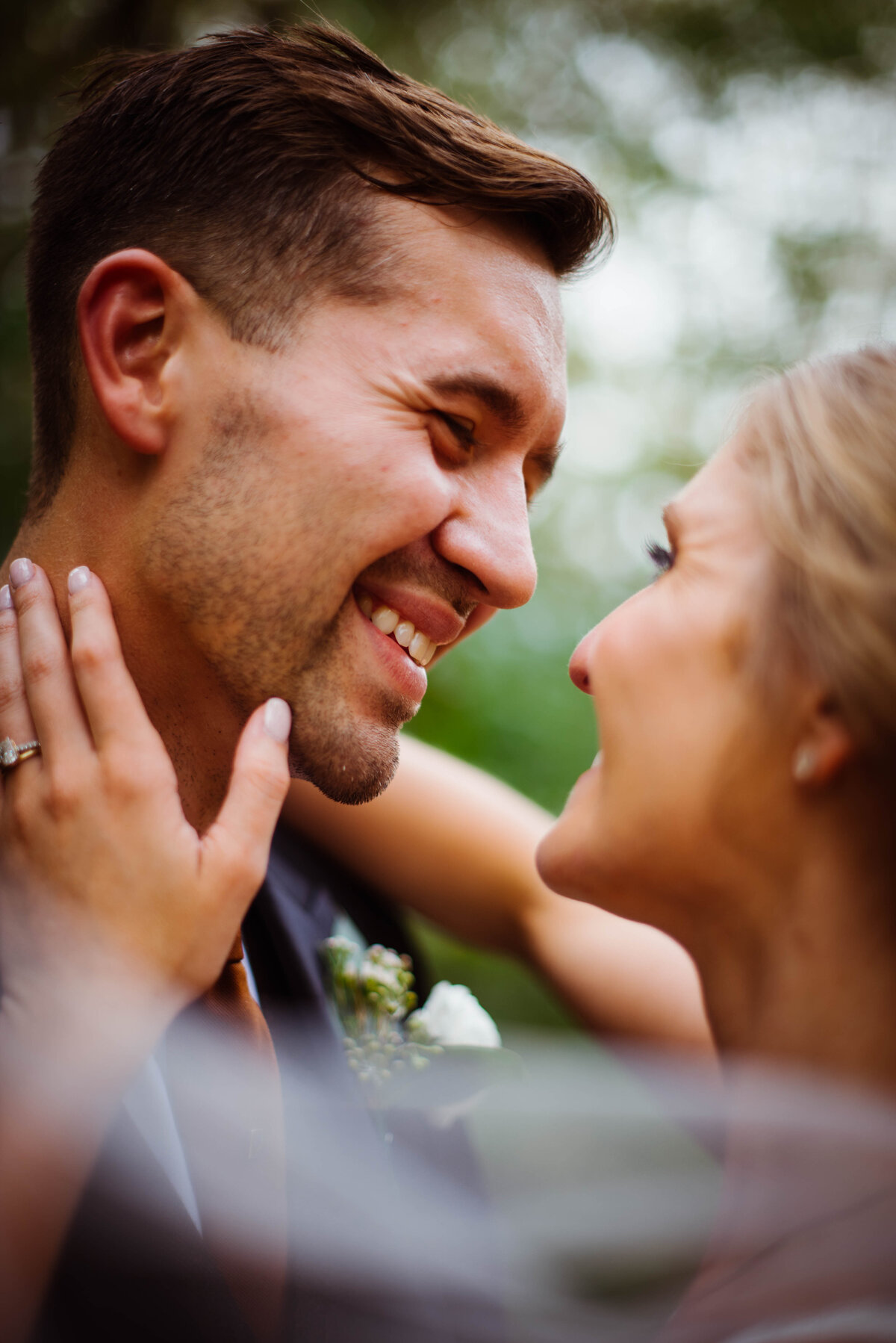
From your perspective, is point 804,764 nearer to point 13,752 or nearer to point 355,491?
point 355,491

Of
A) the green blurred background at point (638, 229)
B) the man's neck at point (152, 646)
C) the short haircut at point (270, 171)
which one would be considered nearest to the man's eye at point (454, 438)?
the short haircut at point (270, 171)

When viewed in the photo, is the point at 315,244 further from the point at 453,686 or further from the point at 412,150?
the point at 453,686

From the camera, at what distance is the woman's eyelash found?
4.67 feet

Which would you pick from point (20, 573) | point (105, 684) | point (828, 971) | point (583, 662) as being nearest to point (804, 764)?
point (828, 971)

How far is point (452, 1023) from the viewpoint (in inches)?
72.7

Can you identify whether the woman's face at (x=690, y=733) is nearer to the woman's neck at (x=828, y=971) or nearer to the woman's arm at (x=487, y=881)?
the woman's neck at (x=828, y=971)

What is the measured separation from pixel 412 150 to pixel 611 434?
7.27 feet

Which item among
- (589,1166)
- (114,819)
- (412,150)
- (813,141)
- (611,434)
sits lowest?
(589,1166)

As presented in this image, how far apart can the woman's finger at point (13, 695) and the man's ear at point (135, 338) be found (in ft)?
1.31

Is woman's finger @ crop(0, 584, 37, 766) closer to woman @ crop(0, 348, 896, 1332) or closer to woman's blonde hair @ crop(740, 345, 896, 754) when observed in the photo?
woman @ crop(0, 348, 896, 1332)

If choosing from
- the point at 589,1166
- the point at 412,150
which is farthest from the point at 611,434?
the point at 589,1166

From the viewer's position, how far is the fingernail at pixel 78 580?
1.49 meters

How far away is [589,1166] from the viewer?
1.64 meters

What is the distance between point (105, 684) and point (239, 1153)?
0.78 meters
